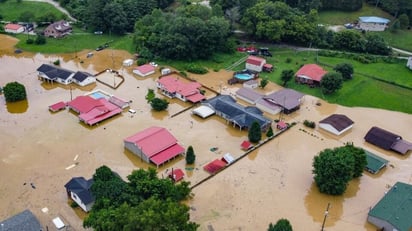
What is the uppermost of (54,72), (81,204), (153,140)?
(153,140)

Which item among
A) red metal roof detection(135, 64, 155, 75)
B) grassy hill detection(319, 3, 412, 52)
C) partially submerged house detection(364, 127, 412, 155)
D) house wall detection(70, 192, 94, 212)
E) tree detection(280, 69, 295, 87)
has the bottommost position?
house wall detection(70, 192, 94, 212)

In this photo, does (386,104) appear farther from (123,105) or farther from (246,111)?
(123,105)

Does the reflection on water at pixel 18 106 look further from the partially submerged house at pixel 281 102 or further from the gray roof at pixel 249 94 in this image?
the partially submerged house at pixel 281 102

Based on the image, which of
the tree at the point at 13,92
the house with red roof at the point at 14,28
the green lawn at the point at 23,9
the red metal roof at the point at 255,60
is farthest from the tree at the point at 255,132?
the green lawn at the point at 23,9

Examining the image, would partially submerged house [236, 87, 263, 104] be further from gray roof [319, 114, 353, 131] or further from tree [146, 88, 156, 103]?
tree [146, 88, 156, 103]

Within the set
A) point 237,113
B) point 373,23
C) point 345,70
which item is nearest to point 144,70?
point 237,113

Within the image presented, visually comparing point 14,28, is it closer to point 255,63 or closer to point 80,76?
point 80,76

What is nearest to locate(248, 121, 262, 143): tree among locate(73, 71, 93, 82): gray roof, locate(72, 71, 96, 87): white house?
locate(72, 71, 96, 87): white house
